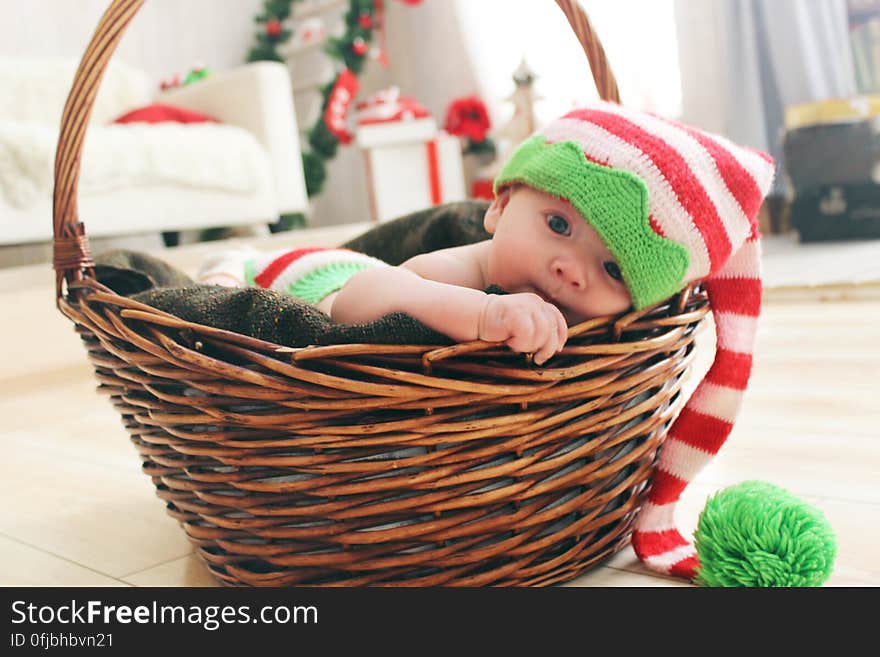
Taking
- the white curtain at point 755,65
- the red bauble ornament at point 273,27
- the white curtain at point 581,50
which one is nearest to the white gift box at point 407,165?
the white curtain at point 581,50

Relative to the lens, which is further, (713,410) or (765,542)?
(713,410)

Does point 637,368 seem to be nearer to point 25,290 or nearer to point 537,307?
point 537,307

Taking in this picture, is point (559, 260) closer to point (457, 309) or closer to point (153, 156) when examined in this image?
point (457, 309)

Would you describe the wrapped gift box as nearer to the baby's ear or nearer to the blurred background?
the blurred background

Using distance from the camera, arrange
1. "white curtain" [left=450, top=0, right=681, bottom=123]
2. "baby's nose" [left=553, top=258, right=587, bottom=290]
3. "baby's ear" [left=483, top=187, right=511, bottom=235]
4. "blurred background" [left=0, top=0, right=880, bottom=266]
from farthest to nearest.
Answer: "white curtain" [left=450, top=0, right=681, bottom=123] < "blurred background" [left=0, top=0, right=880, bottom=266] < "baby's ear" [left=483, top=187, right=511, bottom=235] < "baby's nose" [left=553, top=258, right=587, bottom=290]

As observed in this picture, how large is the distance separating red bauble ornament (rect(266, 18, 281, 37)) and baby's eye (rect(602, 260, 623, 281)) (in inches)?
143

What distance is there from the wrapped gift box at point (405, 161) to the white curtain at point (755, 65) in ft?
2.81

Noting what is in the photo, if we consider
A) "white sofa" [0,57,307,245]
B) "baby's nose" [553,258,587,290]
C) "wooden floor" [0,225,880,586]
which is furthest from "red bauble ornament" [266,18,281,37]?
"baby's nose" [553,258,587,290]

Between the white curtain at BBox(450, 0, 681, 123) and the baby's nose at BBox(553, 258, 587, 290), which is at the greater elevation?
the white curtain at BBox(450, 0, 681, 123)

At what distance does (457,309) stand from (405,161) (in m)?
2.81

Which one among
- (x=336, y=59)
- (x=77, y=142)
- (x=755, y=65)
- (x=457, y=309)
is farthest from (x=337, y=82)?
(x=457, y=309)

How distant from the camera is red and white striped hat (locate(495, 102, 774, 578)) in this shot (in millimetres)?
668

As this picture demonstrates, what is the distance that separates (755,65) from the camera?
317cm
